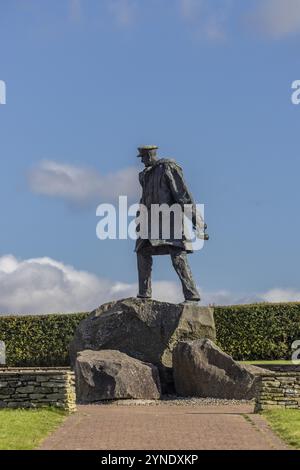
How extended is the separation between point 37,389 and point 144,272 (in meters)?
5.00

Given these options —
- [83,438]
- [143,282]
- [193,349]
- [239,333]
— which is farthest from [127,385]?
[239,333]

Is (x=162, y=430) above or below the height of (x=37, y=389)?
below

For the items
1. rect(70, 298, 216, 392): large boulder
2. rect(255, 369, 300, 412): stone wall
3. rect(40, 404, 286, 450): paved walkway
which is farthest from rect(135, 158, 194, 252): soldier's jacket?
rect(255, 369, 300, 412): stone wall

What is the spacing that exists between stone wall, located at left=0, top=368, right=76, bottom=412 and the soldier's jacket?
4643 mm

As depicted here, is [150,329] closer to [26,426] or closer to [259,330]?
[26,426]

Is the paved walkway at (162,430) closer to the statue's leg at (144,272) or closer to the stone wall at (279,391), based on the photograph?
the stone wall at (279,391)

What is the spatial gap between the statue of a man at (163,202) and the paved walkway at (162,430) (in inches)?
146

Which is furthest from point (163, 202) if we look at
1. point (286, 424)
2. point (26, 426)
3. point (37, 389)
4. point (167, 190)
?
point (26, 426)

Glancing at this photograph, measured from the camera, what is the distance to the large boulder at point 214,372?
58.3 ft

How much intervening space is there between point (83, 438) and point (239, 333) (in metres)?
17.5

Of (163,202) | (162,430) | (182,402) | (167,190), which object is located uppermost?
(167,190)

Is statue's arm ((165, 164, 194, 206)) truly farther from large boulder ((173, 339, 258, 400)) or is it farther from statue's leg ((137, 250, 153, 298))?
large boulder ((173, 339, 258, 400))

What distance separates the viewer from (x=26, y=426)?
41.9ft

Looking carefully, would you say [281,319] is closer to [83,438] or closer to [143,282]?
[143,282]
